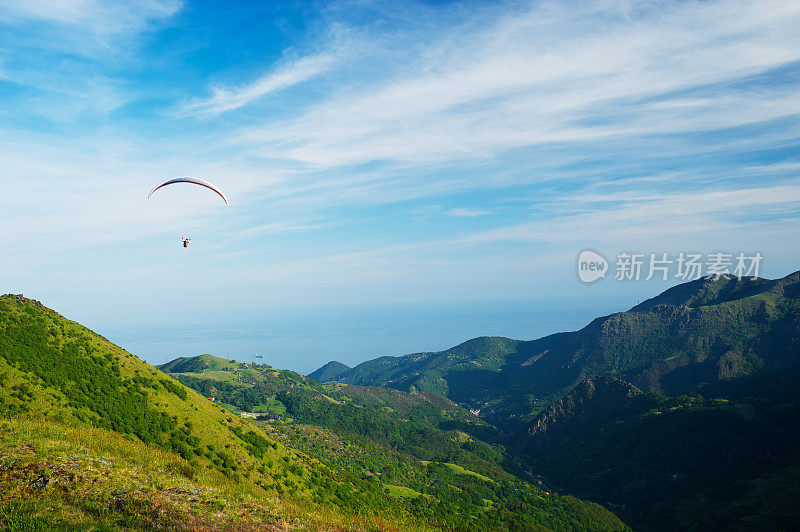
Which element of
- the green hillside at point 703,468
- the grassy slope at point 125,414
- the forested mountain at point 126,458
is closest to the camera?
the forested mountain at point 126,458

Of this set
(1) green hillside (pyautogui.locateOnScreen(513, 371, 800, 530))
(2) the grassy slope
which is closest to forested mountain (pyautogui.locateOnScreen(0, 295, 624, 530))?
(2) the grassy slope

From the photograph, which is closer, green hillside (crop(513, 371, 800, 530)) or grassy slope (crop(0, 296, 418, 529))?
grassy slope (crop(0, 296, 418, 529))

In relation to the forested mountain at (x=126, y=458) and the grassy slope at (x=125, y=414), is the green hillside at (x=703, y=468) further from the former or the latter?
the grassy slope at (x=125, y=414)

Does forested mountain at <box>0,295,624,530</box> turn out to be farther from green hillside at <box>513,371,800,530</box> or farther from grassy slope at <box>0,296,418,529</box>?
green hillside at <box>513,371,800,530</box>

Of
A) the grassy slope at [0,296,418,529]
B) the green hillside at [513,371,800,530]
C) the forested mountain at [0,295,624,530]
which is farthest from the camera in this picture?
the green hillside at [513,371,800,530]

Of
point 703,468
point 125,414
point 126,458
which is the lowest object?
point 703,468

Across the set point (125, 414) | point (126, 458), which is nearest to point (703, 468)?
point (125, 414)

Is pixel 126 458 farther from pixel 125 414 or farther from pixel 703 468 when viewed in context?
pixel 703 468

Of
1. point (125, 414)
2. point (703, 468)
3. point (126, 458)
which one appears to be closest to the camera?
point (126, 458)

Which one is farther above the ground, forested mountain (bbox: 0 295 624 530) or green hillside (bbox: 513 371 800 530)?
forested mountain (bbox: 0 295 624 530)

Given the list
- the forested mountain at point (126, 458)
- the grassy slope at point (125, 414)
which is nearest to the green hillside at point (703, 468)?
the forested mountain at point (126, 458)

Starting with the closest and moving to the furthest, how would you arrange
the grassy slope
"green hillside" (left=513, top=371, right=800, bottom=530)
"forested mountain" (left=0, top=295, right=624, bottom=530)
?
"forested mountain" (left=0, top=295, right=624, bottom=530) → the grassy slope → "green hillside" (left=513, top=371, right=800, bottom=530)

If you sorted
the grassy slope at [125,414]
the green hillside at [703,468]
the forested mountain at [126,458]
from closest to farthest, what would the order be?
the forested mountain at [126,458], the grassy slope at [125,414], the green hillside at [703,468]
